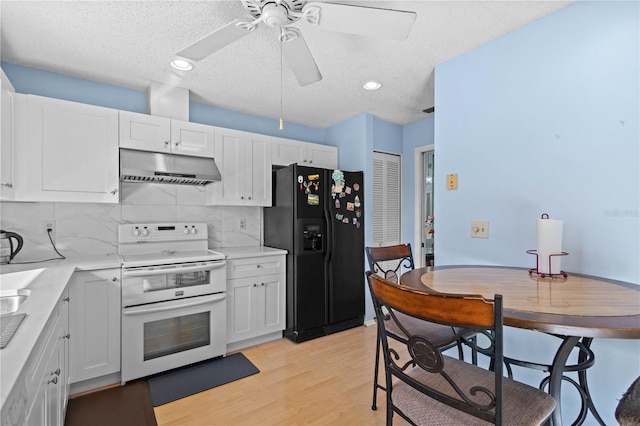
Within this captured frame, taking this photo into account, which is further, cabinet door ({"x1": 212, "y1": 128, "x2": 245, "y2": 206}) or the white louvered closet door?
the white louvered closet door

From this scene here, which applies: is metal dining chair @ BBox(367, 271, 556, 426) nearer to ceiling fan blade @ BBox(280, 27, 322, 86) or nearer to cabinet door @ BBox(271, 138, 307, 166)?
ceiling fan blade @ BBox(280, 27, 322, 86)

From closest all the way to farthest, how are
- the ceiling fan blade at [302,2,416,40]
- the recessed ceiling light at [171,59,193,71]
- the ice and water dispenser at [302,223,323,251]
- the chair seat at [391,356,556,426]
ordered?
the chair seat at [391,356,556,426] < the ceiling fan blade at [302,2,416,40] < the recessed ceiling light at [171,59,193,71] < the ice and water dispenser at [302,223,323,251]

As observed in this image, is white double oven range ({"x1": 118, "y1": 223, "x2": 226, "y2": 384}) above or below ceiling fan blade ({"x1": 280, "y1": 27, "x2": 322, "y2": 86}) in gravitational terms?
below

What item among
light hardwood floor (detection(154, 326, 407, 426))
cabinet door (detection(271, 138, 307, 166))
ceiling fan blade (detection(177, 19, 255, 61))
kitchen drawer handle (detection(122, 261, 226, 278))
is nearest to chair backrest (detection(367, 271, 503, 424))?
light hardwood floor (detection(154, 326, 407, 426))

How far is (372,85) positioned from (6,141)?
2.80 meters

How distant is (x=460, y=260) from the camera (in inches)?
94.3

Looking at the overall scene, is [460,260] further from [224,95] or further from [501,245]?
[224,95]

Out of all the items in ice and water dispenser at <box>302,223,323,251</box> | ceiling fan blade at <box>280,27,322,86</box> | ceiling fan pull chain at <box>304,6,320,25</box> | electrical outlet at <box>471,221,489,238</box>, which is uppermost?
ceiling fan pull chain at <box>304,6,320,25</box>

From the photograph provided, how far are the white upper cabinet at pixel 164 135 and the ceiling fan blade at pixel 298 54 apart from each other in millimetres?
1409

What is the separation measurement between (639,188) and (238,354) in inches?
120

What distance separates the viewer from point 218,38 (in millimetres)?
1712

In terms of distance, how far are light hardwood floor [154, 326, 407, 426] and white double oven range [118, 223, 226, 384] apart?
437 millimetres

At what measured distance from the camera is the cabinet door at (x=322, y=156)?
3.78 meters

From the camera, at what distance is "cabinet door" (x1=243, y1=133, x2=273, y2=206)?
331 cm
